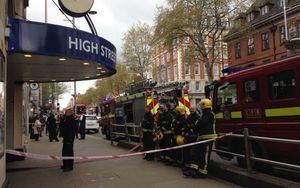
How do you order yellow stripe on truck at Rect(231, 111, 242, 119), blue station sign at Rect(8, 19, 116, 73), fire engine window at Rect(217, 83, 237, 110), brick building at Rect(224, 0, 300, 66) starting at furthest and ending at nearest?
brick building at Rect(224, 0, 300, 66) → fire engine window at Rect(217, 83, 237, 110) → yellow stripe on truck at Rect(231, 111, 242, 119) → blue station sign at Rect(8, 19, 116, 73)

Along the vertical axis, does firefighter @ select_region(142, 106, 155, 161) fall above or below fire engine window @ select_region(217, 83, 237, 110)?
below

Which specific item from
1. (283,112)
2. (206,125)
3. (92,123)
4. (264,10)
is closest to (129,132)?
(206,125)

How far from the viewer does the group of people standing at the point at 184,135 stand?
30.8ft

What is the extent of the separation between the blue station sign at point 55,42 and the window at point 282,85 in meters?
4.88

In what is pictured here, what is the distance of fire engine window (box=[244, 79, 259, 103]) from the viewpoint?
32.7 ft

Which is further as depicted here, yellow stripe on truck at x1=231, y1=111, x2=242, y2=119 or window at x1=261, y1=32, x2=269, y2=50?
window at x1=261, y1=32, x2=269, y2=50

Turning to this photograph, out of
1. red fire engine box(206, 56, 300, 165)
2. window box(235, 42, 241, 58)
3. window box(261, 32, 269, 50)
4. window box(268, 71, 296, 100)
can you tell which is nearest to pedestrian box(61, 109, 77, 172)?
red fire engine box(206, 56, 300, 165)

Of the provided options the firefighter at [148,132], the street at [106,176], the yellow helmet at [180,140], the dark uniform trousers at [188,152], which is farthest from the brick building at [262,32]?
the dark uniform trousers at [188,152]

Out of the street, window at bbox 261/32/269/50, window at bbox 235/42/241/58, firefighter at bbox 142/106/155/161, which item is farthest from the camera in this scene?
window at bbox 235/42/241/58

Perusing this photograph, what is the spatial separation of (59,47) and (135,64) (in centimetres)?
6056

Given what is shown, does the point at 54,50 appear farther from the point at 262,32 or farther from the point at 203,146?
the point at 262,32

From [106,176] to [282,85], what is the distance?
4.75 meters

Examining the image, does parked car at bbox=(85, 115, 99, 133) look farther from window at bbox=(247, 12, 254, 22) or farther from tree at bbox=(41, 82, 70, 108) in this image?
tree at bbox=(41, 82, 70, 108)

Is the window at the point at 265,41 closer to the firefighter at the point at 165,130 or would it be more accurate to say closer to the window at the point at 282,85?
the firefighter at the point at 165,130
